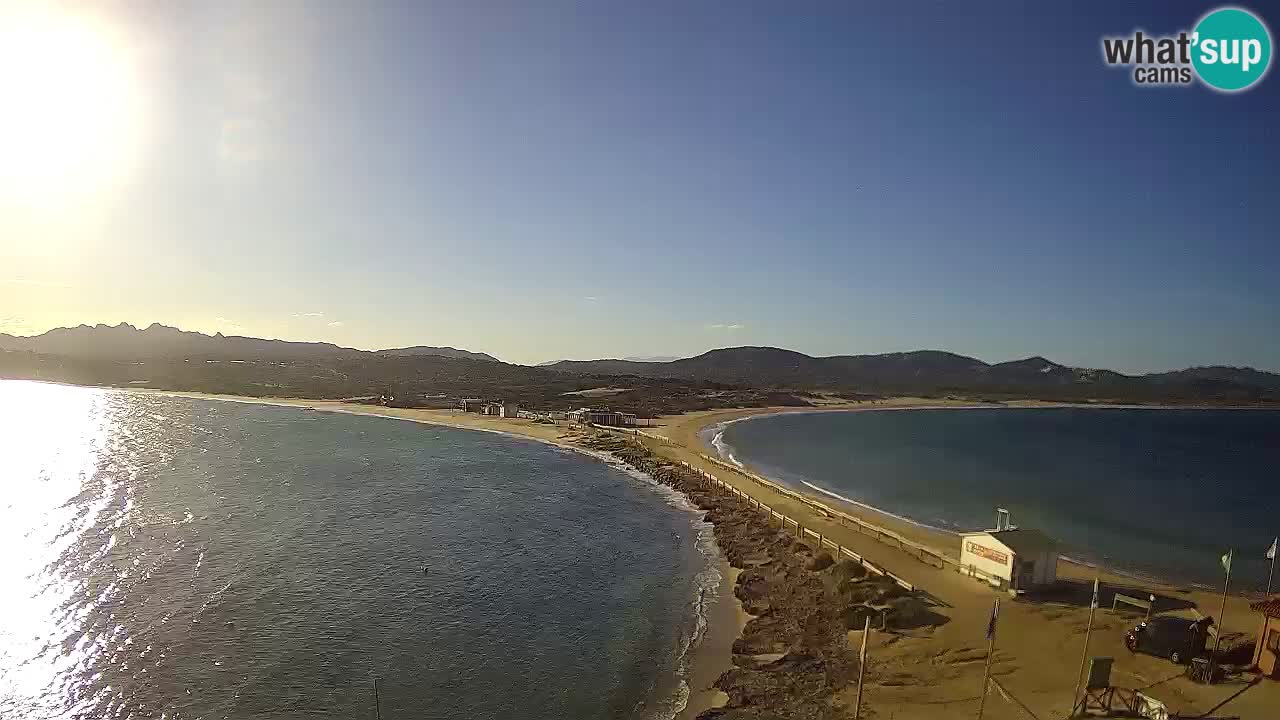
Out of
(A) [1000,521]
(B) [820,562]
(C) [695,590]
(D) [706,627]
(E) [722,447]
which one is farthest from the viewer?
(E) [722,447]

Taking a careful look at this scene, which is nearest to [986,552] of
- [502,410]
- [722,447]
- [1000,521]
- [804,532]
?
[804,532]

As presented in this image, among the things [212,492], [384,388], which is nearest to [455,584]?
[212,492]

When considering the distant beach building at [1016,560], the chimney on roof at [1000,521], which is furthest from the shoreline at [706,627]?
the chimney on roof at [1000,521]

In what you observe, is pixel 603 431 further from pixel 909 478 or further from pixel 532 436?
pixel 909 478

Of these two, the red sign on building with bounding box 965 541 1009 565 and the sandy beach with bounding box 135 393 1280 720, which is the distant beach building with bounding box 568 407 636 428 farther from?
the red sign on building with bounding box 965 541 1009 565

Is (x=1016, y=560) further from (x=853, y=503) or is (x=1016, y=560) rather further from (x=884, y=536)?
(x=853, y=503)

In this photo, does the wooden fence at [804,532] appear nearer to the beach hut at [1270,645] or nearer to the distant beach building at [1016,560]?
the distant beach building at [1016,560]

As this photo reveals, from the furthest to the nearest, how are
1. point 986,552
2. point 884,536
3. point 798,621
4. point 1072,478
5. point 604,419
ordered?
point 604,419, point 1072,478, point 884,536, point 986,552, point 798,621
